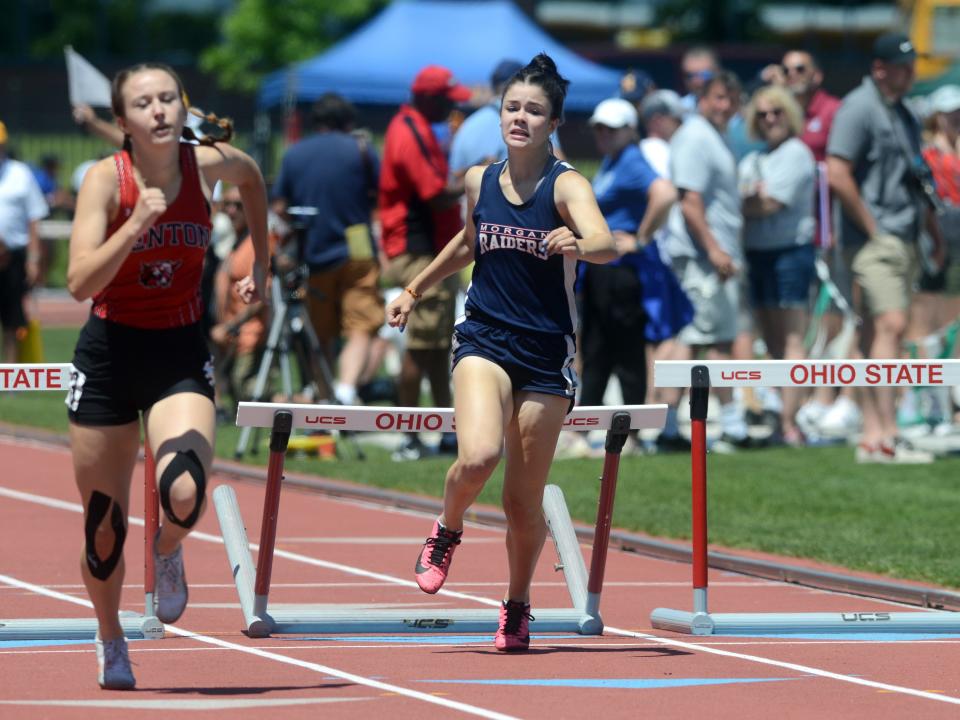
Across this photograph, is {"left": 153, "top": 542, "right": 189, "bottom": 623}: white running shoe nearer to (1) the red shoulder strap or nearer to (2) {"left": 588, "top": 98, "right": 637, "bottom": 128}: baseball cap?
(1) the red shoulder strap

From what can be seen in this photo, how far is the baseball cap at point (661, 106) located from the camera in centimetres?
1553

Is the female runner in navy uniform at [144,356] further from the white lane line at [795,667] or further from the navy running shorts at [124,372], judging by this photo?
the white lane line at [795,667]

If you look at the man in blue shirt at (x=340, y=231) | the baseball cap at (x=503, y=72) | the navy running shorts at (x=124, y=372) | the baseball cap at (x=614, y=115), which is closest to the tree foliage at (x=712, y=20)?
the man in blue shirt at (x=340, y=231)

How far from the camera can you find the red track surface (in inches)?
261

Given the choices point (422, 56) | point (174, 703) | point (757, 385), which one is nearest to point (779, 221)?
point (757, 385)

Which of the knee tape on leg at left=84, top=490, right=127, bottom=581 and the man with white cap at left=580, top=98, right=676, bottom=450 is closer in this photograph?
the knee tape on leg at left=84, top=490, right=127, bottom=581

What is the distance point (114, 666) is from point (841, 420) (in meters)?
10.0

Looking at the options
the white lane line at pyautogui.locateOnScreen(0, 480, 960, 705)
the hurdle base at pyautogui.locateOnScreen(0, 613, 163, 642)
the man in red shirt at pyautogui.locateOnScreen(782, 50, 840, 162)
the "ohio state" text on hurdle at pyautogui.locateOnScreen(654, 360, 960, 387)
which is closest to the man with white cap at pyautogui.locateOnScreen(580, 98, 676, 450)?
the man in red shirt at pyautogui.locateOnScreen(782, 50, 840, 162)

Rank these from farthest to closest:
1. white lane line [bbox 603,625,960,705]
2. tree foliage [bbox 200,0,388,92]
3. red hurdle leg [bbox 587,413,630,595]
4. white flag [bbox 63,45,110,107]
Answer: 1. tree foliage [bbox 200,0,388,92]
2. white flag [bbox 63,45,110,107]
3. red hurdle leg [bbox 587,413,630,595]
4. white lane line [bbox 603,625,960,705]

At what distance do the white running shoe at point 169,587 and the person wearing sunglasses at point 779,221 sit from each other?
8530 mm

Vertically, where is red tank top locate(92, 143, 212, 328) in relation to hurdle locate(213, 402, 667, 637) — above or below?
above

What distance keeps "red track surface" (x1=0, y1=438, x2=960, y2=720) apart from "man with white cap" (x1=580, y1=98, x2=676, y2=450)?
3245 millimetres

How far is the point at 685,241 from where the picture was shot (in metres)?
14.3

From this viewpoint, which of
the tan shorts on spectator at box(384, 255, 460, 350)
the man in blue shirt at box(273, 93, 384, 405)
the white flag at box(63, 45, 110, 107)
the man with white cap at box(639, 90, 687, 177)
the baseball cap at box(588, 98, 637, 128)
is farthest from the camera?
the white flag at box(63, 45, 110, 107)
